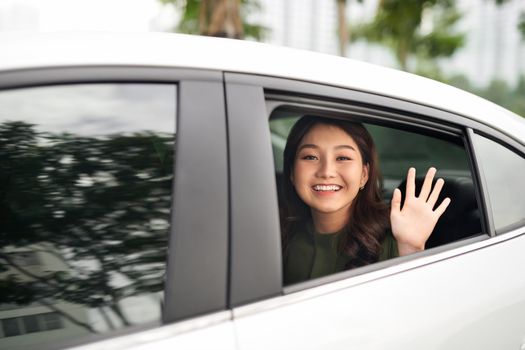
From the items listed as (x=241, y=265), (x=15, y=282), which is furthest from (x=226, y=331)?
(x=15, y=282)

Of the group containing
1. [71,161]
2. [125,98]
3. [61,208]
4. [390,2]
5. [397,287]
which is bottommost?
[397,287]

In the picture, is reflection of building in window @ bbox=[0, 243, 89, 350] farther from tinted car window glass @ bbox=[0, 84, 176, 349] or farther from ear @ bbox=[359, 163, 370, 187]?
ear @ bbox=[359, 163, 370, 187]

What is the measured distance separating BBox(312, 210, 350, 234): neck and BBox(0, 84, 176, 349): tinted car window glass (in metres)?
0.94

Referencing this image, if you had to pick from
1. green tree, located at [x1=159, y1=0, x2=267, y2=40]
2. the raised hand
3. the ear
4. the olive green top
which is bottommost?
the olive green top

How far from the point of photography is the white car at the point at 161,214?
3.89ft

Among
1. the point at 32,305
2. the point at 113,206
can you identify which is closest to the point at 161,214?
the point at 113,206

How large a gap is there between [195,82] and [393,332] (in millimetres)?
729

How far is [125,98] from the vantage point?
4.10 ft

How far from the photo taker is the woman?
178 centimetres

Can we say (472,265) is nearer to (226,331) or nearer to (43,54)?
(226,331)

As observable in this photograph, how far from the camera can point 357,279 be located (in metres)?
1.36

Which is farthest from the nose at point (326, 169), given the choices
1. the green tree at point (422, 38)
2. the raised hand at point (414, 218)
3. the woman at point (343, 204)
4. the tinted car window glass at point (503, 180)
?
the green tree at point (422, 38)

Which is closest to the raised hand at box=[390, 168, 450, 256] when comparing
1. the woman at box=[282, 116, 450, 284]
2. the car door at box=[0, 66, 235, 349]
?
the woman at box=[282, 116, 450, 284]

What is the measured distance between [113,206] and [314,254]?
2.41ft
